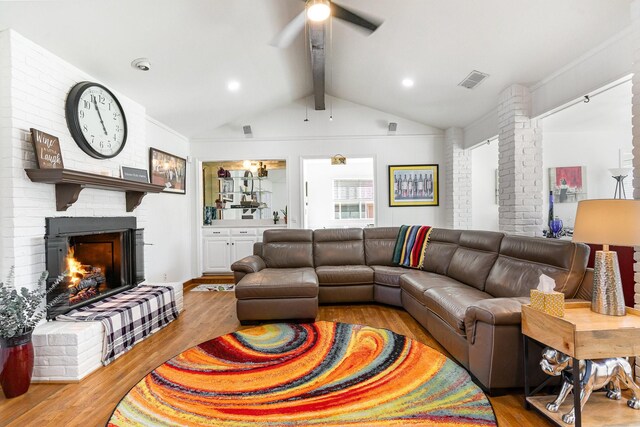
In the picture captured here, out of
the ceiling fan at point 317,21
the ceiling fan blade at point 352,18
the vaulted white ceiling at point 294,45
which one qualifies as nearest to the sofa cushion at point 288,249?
the vaulted white ceiling at point 294,45

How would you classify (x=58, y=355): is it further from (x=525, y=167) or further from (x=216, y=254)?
(x=525, y=167)

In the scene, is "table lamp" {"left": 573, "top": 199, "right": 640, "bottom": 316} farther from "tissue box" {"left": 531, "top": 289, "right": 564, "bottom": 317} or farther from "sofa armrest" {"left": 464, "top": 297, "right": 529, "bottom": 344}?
"sofa armrest" {"left": 464, "top": 297, "right": 529, "bottom": 344}

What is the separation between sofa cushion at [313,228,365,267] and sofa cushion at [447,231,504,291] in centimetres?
129

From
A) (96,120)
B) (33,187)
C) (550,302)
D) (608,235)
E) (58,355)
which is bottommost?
(58,355)

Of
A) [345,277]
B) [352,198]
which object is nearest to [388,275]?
[345,277]

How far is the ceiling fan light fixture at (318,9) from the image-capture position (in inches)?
83.0

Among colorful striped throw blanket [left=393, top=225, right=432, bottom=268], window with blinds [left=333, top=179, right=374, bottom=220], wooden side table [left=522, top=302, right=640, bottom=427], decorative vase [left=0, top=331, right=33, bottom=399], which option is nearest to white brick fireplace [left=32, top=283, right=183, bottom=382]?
decorative vase [left=0, top=331, right=33, bottom=399]

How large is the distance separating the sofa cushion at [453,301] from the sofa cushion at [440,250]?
29.5 inches

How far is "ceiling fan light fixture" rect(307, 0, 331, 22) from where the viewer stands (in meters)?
2.11

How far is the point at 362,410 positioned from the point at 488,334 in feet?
2.93

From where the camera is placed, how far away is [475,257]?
3.24m

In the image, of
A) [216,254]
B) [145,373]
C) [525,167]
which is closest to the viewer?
[145,373]

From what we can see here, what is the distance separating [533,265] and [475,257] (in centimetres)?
72

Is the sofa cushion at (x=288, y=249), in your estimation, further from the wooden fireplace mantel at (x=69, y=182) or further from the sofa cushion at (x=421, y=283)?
the wooden fireplace mantel at (x=69, y=182)
